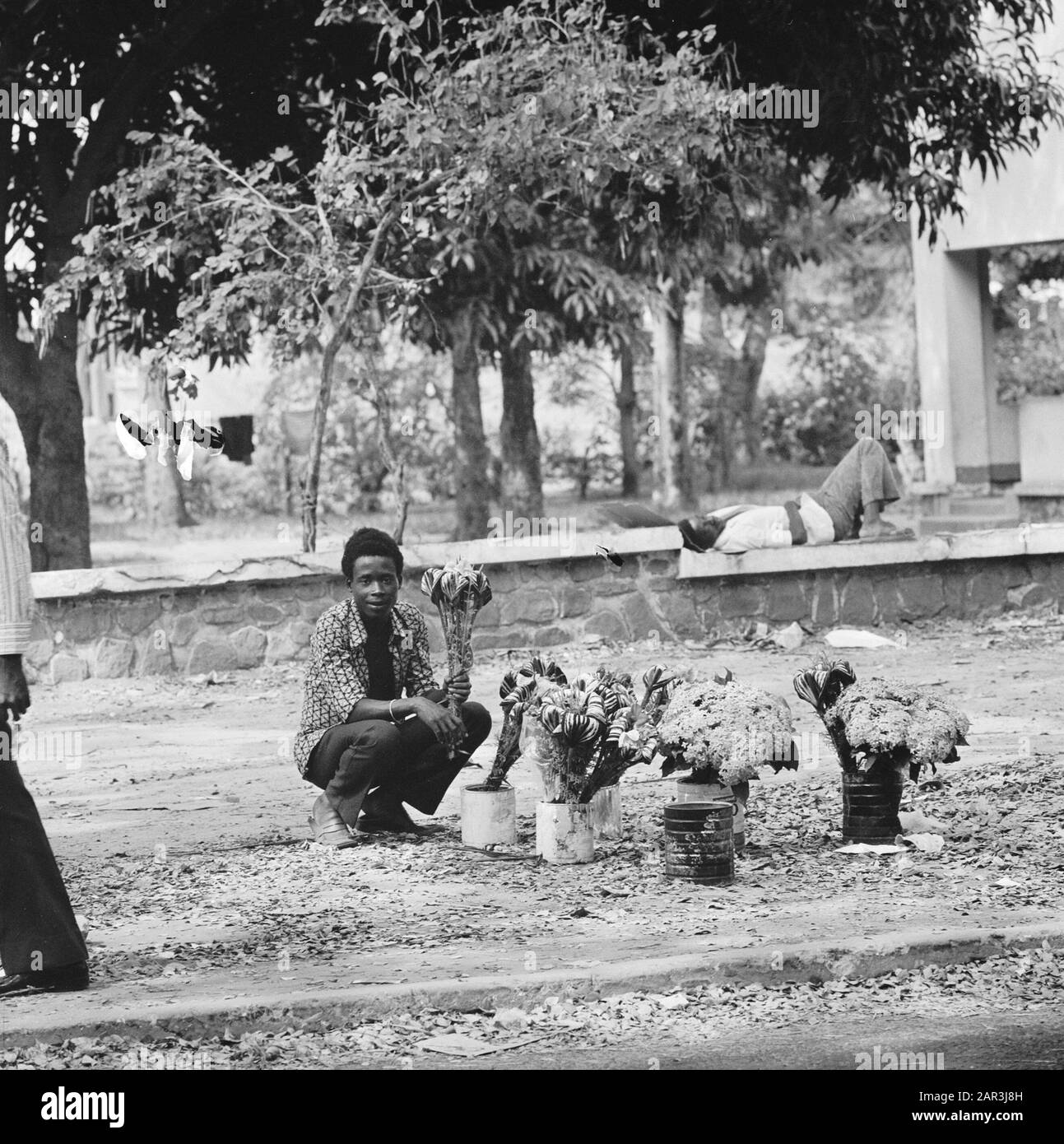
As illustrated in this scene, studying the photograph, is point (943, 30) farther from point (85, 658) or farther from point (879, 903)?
point (879, 903)

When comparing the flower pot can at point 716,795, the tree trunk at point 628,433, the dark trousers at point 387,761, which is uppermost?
the tree trunk at point 628,433

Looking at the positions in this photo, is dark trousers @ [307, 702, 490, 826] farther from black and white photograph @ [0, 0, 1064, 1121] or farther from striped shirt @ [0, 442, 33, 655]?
striped shirt @ [0, 442, 33, 655]

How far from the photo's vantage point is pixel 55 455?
15812 millimetres

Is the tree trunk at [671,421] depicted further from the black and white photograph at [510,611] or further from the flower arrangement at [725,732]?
the flower arrangement at [725,732]

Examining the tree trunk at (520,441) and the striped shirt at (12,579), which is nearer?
the striped shirt at (12,579)

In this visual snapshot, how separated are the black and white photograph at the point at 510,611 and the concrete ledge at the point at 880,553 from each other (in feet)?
0.15

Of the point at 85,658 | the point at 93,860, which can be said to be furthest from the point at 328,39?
the point at 93,860

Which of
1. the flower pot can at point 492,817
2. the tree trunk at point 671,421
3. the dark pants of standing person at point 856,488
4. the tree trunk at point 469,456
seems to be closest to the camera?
the flower pot can at point 492,817

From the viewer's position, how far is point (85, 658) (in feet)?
43.3

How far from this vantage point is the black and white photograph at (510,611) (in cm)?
596

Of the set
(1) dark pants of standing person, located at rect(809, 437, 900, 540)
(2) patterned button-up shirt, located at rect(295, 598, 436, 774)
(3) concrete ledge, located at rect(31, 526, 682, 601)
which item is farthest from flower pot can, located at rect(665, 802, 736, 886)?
(1) dark pants of standing person, located at rect(809, 437, 900, 540)

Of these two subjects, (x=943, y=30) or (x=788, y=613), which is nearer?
(x=788, y=613)

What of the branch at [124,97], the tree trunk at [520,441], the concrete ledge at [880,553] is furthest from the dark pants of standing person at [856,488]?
the tree trunk at [520,441]

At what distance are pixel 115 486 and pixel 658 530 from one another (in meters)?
21.1
